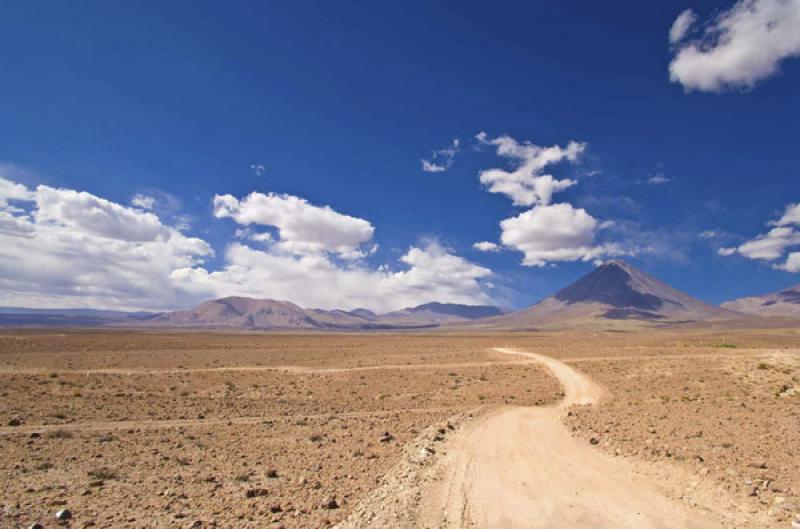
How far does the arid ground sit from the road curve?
10 cm

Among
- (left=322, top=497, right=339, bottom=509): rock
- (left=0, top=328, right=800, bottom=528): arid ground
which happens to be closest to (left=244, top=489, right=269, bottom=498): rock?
(left=0, top=328, right=800, bottom=528): arid ground

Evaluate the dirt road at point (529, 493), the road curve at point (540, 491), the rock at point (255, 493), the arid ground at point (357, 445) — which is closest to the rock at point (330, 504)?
the arid ground at point (357, 445)

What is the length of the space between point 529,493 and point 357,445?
6833 millimetres

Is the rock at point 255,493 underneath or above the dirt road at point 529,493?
underneath

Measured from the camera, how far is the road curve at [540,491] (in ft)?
29.1

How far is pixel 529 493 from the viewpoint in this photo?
10.3 metres

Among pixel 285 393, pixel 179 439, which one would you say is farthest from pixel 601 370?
pixel 179 439

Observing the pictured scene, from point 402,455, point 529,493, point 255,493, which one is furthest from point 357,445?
point 529,493

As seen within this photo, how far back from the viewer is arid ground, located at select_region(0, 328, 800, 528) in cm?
964

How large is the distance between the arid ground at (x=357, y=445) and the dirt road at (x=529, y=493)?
87 mm

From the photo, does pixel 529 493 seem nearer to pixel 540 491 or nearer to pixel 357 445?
pixel 540 491

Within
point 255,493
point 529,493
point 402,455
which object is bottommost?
point 255,493

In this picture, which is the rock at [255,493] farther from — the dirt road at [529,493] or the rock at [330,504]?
the dirt road at [529,493]

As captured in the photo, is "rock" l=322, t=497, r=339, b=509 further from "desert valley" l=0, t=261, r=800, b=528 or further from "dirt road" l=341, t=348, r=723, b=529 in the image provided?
"dirt road" l=341, t=348, r=723, b=529
